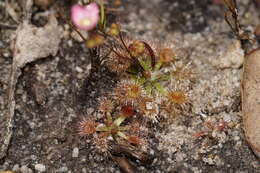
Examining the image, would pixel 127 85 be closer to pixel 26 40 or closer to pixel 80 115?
pixel 80 115

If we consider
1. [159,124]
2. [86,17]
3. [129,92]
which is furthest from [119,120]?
[86,17]

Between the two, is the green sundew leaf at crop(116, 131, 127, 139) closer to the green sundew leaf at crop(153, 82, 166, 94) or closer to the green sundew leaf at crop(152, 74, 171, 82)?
the green sundew leaf at crop(153, 82, 166, 94)

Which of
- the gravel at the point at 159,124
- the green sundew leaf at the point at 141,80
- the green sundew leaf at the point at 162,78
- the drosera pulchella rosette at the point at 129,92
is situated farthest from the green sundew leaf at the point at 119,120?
the green sundew leaf at the point at 162,78

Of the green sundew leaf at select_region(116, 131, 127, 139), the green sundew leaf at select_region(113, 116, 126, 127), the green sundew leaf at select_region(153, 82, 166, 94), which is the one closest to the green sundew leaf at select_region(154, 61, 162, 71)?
the green sundew leaf at select_region(153, 82, 166, 94)

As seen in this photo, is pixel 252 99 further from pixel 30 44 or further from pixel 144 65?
pixel 30 44

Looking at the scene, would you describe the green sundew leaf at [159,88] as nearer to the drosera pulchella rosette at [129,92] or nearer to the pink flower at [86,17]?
the drosera pulchella rosette at [129,92]

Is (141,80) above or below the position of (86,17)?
below
